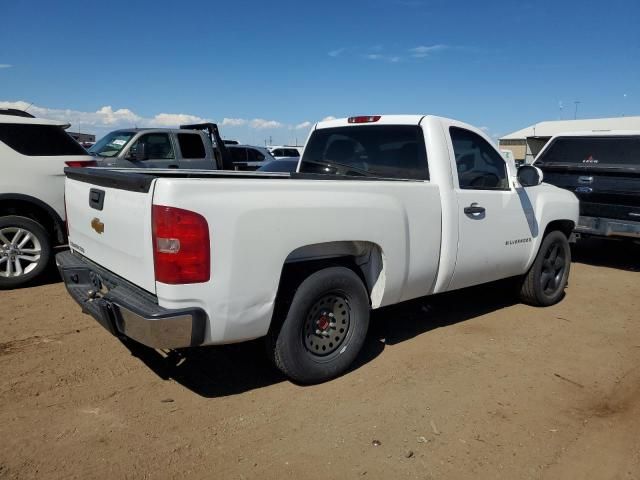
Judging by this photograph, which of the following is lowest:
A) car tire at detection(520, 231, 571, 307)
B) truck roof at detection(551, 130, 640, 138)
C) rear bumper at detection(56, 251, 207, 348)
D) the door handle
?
car tire at detection(520, 231, 571, 307)

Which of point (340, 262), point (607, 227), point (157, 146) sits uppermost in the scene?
point (157, 146)

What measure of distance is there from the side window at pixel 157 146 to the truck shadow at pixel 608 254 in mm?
7501

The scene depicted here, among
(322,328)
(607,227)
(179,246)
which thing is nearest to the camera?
(179,246)

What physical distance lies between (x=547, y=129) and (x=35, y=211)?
4511 centimetres

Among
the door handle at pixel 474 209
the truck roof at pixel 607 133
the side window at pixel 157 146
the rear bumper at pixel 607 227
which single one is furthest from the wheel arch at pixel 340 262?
the side window at pixel 157 146

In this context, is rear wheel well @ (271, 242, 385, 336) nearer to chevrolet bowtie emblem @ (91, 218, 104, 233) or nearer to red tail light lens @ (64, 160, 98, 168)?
chevrolet bowtie emblem @ (91, 218, 104, 233)

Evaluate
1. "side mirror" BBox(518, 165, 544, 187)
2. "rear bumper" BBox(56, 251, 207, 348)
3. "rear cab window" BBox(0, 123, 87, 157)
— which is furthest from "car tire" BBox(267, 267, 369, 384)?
"rear cab window" BBox(0, 123, 87, 157)

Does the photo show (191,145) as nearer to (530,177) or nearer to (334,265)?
(530,177)

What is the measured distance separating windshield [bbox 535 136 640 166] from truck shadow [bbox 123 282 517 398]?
3836mm

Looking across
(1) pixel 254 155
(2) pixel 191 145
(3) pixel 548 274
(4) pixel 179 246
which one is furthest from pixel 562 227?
(1) pixel 254 155

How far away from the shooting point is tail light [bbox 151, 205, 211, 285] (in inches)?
106

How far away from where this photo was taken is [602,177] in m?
7.54

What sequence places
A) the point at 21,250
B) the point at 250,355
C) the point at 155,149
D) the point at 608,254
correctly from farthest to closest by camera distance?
the point at 155,149 < the point at 608,254 < the point at 21,250 < the point at 250,355

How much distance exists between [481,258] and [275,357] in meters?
2.13
